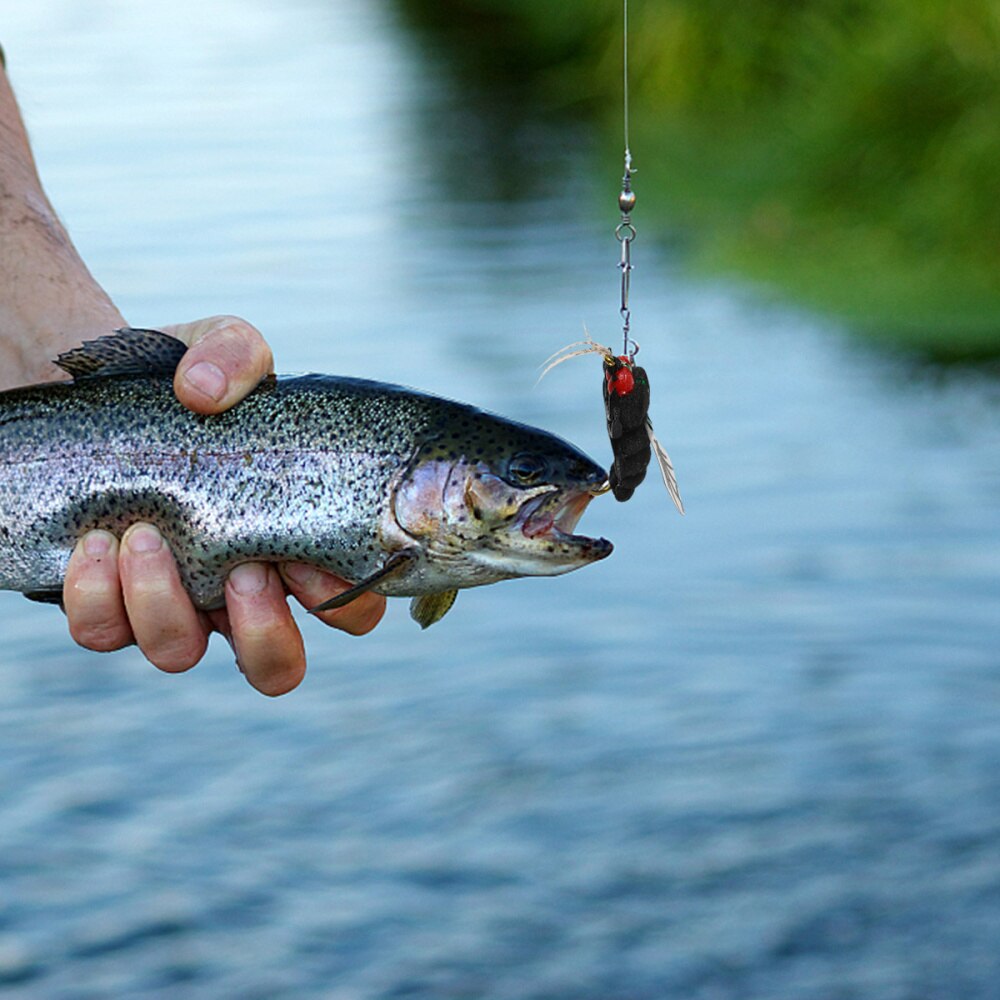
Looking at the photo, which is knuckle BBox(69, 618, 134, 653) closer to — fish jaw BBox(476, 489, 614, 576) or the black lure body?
fish jaw BBox(476, 489, 614, 576)

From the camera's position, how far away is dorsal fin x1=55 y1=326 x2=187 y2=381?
4902 millimetres

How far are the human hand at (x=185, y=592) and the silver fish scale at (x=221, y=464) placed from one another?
0.04 meters

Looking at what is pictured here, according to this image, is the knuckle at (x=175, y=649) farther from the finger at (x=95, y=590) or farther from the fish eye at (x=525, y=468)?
the fish eye at (x=525, y=468)

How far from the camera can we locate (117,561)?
4922 mm

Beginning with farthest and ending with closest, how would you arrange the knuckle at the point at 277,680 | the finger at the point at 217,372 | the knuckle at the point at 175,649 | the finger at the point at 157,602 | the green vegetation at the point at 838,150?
the green vegetation at the point at 838,150
the knuckle at the point at 277,680
the knuckle at the point at 175,649
the finger at the point at 157,602
the finger at the point at 217,372

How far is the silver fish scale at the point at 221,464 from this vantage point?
464 cm

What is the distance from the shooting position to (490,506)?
4605mm

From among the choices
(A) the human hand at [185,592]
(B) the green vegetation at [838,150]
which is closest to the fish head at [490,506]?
(A) the human hand at [185,592]

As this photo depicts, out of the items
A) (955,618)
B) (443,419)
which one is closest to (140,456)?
(443,419)

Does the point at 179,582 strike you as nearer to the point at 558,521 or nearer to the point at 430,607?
the point at 430,607

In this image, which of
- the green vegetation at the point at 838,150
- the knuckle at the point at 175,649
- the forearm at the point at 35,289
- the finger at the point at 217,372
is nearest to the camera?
the finger at the point at 217,372

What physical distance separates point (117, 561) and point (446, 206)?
55.2 ft

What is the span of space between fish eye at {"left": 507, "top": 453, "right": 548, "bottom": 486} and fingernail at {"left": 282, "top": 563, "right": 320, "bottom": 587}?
1.89 ft

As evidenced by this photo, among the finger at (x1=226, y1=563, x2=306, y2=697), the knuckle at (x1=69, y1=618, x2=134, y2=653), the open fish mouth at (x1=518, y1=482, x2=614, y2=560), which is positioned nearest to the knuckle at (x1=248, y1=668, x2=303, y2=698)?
the finger at (x1=226, y1=563, x2=306, y2=697)
